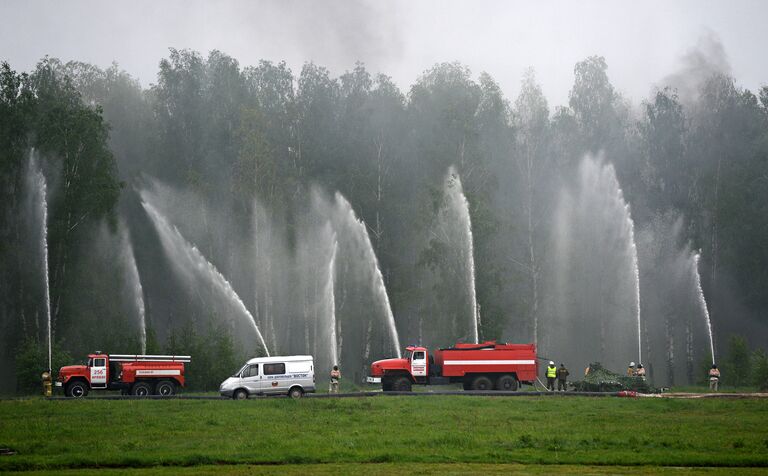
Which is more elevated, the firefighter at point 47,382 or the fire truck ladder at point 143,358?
the fire truck ladder at point 143,358

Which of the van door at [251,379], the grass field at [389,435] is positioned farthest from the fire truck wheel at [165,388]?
the grass field at [389,435]

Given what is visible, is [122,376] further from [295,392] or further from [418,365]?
[418,365]

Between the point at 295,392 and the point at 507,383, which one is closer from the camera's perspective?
the point at 295,392

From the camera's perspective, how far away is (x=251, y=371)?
173 feet

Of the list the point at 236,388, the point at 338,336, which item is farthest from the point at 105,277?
the point at 236,388

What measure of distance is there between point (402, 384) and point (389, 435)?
894 inches

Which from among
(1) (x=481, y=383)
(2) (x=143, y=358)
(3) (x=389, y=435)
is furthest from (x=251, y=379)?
(3) (x=389, y=435)

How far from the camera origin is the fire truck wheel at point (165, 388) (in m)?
56.9

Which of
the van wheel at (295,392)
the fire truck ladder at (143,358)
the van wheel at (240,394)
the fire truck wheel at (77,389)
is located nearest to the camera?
the van wheel at (240,394)

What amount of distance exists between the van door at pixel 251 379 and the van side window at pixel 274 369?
20.9 inches

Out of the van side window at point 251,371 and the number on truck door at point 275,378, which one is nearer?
the number on truck door at point 275,378

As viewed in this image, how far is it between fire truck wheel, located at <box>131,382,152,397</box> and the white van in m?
7.04

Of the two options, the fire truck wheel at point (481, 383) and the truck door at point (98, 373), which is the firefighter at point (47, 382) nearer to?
the truck door at point (98, 373)

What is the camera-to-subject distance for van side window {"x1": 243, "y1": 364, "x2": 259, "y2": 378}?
52.5 m
